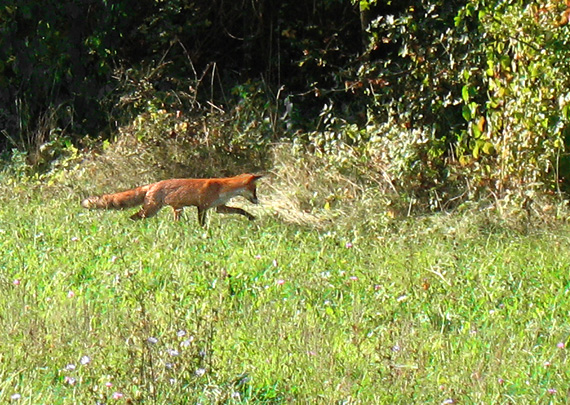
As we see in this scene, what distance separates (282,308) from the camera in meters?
6.02

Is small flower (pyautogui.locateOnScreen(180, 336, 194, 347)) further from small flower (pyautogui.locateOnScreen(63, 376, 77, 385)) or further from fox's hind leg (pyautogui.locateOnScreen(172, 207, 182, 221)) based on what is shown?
fox's hind leg (pyautogui.locateOnScreen(172, 207, 182, 221))

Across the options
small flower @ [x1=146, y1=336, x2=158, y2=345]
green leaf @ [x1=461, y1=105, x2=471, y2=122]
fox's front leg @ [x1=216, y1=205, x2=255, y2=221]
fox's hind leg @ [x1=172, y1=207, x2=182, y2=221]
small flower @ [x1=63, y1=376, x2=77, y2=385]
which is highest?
small flower @ [x1=146, y1=336, x2=158, y2=345]

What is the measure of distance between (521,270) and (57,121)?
6.98m

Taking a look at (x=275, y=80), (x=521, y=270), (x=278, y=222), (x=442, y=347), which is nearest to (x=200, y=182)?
(x=278, y=222)

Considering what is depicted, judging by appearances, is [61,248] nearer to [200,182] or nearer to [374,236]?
[200,182]

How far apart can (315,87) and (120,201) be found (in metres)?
3.90

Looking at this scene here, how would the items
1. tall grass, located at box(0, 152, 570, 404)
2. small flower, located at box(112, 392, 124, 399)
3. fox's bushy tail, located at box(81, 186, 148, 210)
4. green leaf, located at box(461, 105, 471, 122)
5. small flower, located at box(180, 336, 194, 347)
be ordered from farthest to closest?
green leaf, located at box(461, 105, 471, 122)
fox's bushy tail, located at box(81, 186, 148, 210)
tall grass, located at box(0, 152, 570, 404)
small flower, located at box(180, 336, 194, 347)
small flower, located at box(112, 392, 124, 399)

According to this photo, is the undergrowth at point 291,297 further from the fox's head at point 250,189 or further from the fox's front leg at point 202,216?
the fox's head at point 250,189

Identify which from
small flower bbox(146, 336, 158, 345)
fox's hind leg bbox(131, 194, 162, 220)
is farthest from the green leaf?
small flower bbox(146, 336, 158, 345)

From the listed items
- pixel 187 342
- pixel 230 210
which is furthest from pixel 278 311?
pixel 230 210

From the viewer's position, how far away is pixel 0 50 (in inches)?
476

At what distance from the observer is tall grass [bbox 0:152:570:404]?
468 cm

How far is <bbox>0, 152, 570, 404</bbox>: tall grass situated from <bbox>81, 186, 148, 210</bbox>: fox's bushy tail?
0.09 meters

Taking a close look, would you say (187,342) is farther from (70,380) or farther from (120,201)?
(120,201)
